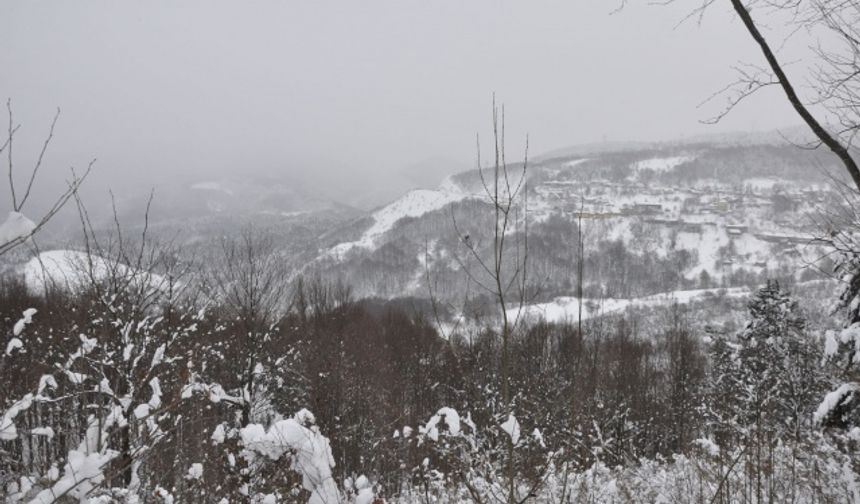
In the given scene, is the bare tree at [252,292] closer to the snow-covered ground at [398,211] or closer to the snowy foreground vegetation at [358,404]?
the snowy foreground vegetation at [358,404]

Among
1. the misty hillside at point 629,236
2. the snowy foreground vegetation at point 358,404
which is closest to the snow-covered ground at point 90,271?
the snowy foreground vegetation at point 358,404

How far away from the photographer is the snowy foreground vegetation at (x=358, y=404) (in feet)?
10.4

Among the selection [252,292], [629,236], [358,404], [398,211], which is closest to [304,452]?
[252,292]

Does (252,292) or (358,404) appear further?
(358,404)

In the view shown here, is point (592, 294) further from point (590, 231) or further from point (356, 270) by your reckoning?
point (356, 270)

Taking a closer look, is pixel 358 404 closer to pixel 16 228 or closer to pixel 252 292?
pixel 252 292

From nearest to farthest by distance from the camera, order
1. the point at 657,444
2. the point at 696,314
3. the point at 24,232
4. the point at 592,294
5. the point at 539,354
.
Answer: the point at 24,232 → the point at 539,354 → the point at 657,444 → the point at 696,314 → the point at 592,294

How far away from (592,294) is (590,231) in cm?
Answer: 5168

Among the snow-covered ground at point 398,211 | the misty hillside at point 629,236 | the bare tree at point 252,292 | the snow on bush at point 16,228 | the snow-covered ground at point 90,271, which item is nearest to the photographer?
the snow on bush at point 16,228

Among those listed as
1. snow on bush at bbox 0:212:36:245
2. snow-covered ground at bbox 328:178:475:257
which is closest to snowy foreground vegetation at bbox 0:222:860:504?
snow on bush at bbox 0:212:36:245

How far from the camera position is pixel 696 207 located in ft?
559

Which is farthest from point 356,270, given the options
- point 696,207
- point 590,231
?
point 696,207

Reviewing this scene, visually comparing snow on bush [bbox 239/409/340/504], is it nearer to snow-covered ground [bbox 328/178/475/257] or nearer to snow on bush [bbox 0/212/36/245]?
snow on bush [bbox 0/212/36/245]

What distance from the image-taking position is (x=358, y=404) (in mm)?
16812
